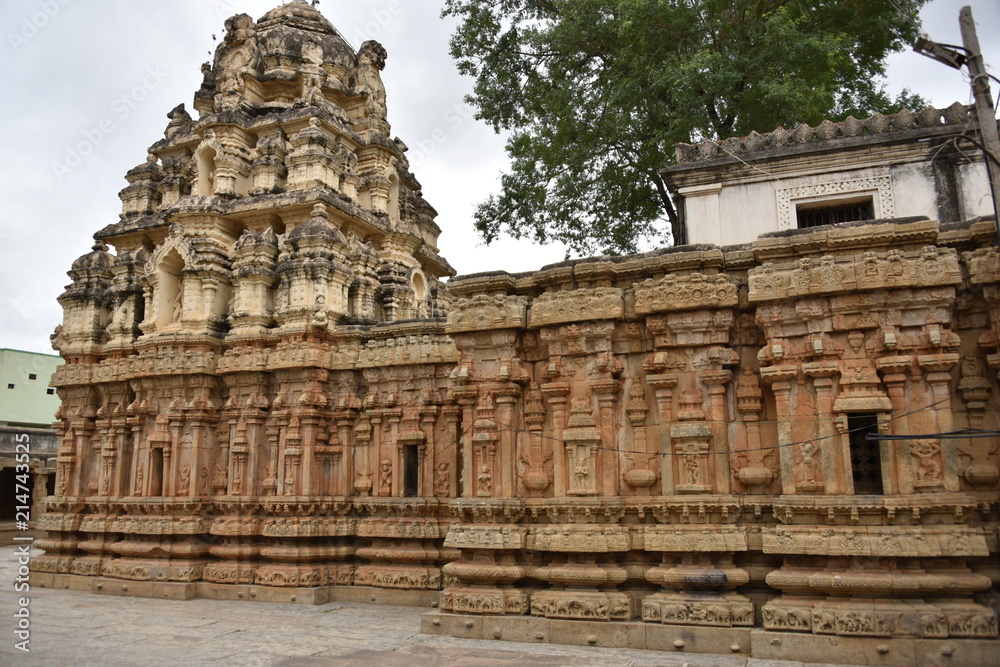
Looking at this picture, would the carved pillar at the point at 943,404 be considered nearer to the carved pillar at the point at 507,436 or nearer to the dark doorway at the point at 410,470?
the carved pillar at the point at 507,436

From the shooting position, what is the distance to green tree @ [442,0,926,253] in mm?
16047

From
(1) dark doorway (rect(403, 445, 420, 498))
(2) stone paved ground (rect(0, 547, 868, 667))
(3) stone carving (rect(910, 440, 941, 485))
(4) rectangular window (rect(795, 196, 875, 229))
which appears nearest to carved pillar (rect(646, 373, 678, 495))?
(2) stone paved ground (rect(0, 547, 868, 667))

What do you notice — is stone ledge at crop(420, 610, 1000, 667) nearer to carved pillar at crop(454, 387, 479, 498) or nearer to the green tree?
carved pillar at crop(454, 387, 479, 498)

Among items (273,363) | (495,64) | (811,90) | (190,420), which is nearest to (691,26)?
(811,90)

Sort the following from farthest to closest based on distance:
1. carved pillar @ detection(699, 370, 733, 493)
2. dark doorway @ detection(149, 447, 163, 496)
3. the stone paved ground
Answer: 1. dark doorway @ detection(149, 447, 163, 496)
2. carved pillar @ detection(699, 370, 733, 493)
3. the stone paved ground

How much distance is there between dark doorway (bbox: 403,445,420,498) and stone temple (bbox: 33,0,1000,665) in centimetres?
4

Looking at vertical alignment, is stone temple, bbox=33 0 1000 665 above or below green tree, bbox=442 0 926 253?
below

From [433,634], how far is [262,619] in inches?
128

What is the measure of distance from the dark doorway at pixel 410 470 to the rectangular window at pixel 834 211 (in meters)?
7.37

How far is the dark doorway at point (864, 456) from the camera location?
Answer: 28.2 ft

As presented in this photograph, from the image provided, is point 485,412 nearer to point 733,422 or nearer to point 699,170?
point 733,422

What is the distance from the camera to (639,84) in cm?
1800

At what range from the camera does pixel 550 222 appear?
21.1 m

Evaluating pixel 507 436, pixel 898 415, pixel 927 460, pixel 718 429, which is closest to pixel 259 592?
pixel 507 436
